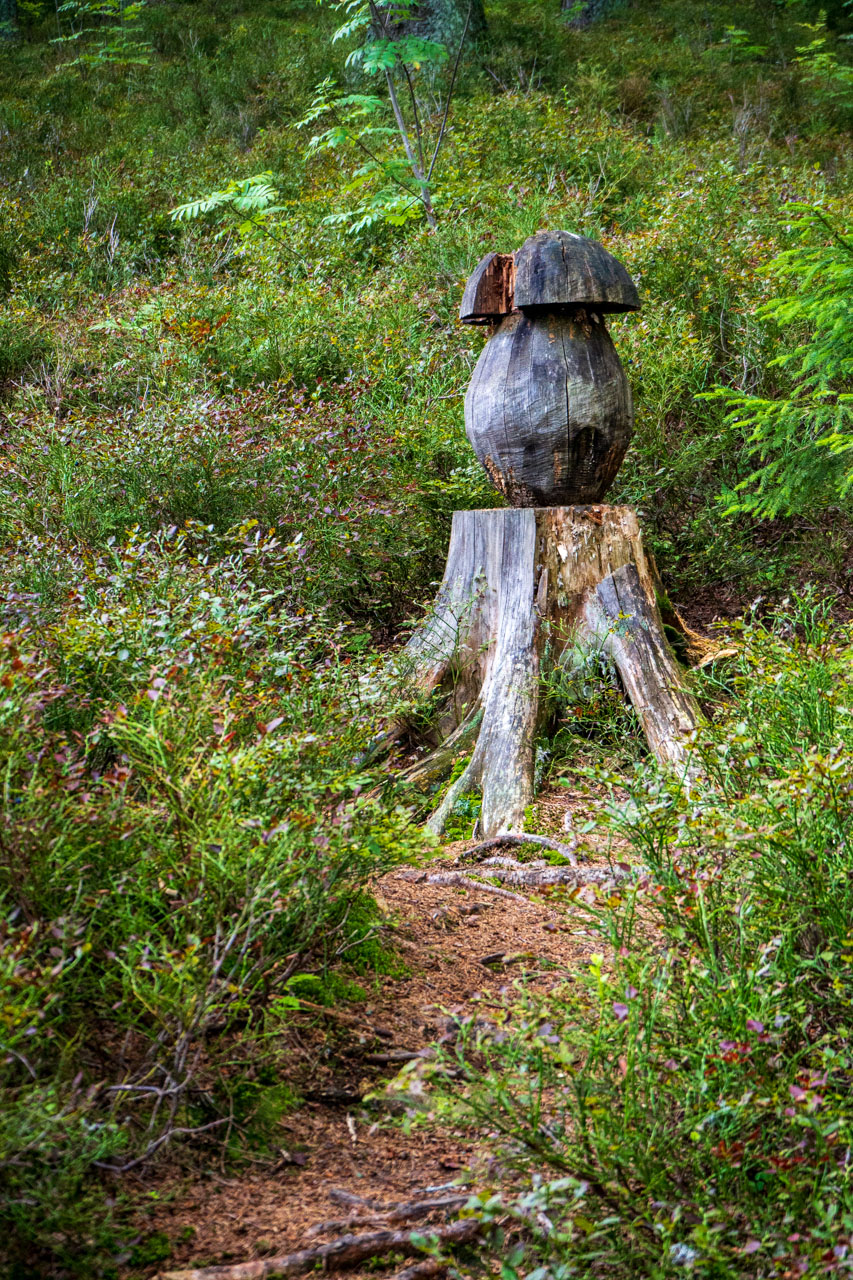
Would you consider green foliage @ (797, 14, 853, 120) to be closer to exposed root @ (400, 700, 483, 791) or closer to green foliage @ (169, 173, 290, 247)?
green foliage @ (169, 173, 290, 247)

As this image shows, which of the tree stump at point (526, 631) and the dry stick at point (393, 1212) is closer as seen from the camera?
the dry stick at point (393, 1212)

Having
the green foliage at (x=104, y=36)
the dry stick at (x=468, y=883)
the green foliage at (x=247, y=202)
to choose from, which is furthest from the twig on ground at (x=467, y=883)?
the green foliage at (x=104, y=36)

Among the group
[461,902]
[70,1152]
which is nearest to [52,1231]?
[70,1152]

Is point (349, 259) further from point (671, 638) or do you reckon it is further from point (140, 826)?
point (140, 826)

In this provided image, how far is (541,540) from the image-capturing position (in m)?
4.21

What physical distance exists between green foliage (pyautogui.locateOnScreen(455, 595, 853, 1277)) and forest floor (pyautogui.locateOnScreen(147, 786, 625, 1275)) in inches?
5.1

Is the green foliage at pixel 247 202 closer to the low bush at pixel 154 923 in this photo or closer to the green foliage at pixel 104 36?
the green foliage at pixel 104 36

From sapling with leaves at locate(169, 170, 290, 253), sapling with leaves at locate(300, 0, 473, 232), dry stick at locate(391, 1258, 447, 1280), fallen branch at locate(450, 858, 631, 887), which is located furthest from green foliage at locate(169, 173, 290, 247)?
dry stick at locate(391, 1258, 447, 1280)

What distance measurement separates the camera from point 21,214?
34.1 ft

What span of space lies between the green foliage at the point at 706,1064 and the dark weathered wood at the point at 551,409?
2.11 meters

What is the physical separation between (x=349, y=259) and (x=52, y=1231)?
882 centimetres

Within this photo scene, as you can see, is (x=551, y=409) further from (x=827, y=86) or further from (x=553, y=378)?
(x=827, y=86)

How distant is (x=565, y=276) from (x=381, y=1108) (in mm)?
3403

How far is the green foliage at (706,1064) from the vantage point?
144 cm
